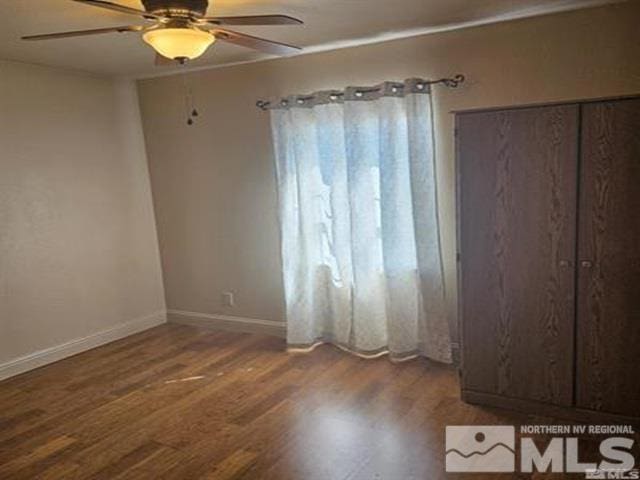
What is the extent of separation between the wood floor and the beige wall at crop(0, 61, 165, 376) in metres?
0.44

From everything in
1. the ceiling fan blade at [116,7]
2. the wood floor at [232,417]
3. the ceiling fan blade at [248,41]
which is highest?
the ceiling fan blade at [116,7]

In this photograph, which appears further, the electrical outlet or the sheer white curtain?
the electrical outlet

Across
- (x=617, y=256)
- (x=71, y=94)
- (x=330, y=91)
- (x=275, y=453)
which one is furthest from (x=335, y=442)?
(x=71, y=94)

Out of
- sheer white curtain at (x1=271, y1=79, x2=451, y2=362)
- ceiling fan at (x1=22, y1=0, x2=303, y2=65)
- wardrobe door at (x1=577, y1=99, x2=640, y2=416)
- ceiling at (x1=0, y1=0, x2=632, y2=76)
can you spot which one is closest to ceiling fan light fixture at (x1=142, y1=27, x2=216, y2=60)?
ceiling fan at (x1=22, y1=0, x2=303, y2=65)

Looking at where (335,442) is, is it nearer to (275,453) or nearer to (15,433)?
(275,453)

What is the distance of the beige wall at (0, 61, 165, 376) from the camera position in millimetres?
3641

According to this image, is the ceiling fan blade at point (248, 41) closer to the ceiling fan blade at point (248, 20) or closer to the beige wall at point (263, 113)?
the ceiling fan blade at point (248, 20)

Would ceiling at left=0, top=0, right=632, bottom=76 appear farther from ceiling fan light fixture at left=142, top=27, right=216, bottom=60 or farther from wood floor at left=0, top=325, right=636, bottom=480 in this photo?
wood floor at left=0, top=325, right=636, bottom=480

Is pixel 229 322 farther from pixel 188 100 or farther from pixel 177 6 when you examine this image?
pixel 177 6

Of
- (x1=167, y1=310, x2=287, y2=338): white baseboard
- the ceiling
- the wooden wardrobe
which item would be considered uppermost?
the ceiling

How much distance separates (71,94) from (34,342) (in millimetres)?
1947

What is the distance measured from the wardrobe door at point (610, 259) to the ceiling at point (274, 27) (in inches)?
35.0

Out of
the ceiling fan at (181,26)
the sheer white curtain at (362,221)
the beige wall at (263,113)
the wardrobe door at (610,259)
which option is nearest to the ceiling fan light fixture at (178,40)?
the ceiling fan at (181,26)

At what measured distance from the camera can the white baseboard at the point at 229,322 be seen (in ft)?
14.2
